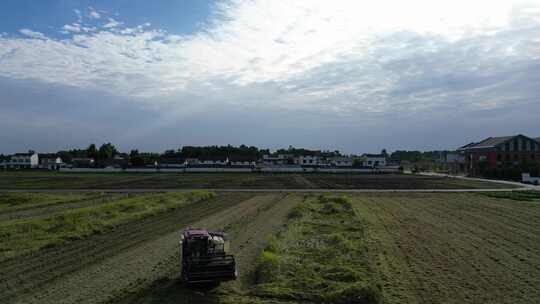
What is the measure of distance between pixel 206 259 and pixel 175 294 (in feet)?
4.49

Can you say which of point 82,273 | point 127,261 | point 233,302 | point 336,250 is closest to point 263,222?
point 336,250

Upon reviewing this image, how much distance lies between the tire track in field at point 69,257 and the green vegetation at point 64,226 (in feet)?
2.72

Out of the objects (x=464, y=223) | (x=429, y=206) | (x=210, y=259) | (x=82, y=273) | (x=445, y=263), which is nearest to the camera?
(x=210, y=259)

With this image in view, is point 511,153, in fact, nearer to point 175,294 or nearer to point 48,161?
point 175,294

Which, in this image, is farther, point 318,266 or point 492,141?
point 492,141

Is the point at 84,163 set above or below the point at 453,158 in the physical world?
below

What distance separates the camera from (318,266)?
15.5 m

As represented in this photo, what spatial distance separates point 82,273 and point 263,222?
45.9 feet

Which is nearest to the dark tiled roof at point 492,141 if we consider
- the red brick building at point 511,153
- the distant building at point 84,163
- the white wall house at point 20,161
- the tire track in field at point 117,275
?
the red brick building at point 511,153

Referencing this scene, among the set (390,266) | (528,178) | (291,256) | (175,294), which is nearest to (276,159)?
(528,178)

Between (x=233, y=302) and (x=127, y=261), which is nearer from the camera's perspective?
(x=233, y=302)

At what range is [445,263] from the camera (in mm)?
16516

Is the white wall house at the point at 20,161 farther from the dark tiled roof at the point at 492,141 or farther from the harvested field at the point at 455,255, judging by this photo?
the harvested field at the point at 455,255

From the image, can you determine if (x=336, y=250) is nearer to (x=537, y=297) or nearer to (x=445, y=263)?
(x=445, y=263)
